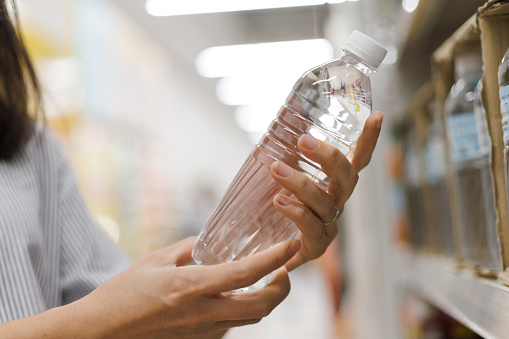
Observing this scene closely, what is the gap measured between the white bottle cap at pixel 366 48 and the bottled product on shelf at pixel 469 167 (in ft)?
0.88

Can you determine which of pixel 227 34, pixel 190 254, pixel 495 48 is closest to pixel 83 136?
pixel 227 34

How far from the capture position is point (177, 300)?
1.88 feet

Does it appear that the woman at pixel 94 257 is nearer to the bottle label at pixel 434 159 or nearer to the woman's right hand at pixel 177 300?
the woman's right hand at pixel 177 300

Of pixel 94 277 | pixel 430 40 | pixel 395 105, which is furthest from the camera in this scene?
pixel 395 105

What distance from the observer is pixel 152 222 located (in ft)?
15.6

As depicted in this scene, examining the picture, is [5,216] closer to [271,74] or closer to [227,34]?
[227,34]

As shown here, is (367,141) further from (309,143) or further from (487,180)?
(487,180)

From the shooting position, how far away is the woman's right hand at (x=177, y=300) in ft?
1.86

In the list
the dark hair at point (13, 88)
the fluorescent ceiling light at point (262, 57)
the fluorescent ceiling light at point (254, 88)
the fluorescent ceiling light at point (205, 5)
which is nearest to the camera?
the dark hair at point (13, 88)

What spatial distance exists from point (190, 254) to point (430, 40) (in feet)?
2.58

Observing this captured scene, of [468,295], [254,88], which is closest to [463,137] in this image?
[468,295]

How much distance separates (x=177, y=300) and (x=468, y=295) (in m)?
0.42

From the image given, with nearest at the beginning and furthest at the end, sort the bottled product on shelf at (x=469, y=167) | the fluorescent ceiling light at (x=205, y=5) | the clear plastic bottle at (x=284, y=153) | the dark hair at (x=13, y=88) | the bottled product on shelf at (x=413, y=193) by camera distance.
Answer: the clear plastic bottle at (x=284, y=153), the bottled product on shelf at (x=469, y=167), the dark hair at (x=13, y=88), the bottled product on shelf at (x=413, y=193), the fluorescent ceiling light at (x=205, y=5)

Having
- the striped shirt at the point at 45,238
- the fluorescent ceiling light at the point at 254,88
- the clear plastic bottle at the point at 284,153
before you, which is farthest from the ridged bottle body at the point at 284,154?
the fluorescent ceiling light at the point at 254,88
